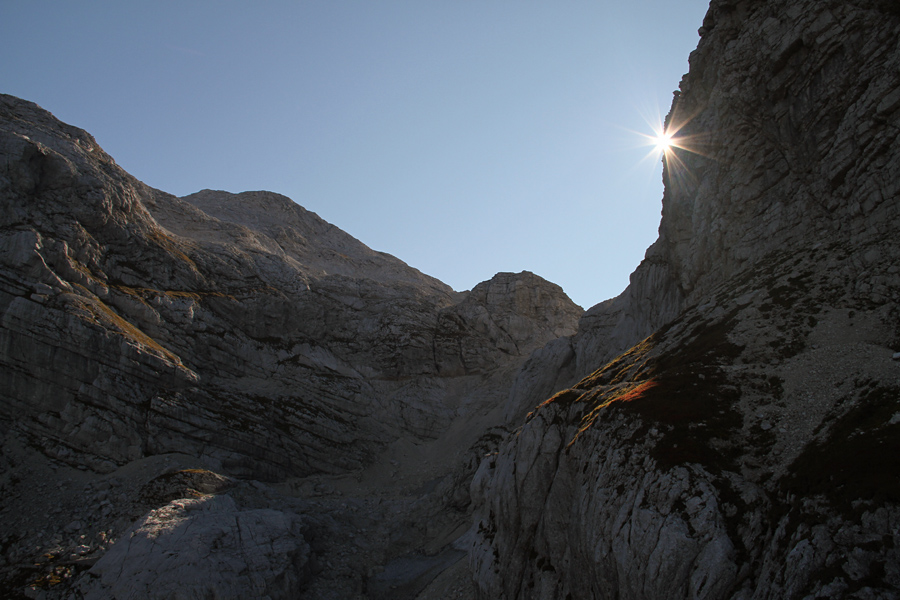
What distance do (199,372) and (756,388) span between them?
2632 inches

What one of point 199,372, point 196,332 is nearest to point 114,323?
point 196,332

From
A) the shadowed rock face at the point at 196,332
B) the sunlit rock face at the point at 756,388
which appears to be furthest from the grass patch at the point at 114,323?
the sunlit rock face at the point at 756,388

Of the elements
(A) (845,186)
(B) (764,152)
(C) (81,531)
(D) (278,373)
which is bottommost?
(C) (81,531)

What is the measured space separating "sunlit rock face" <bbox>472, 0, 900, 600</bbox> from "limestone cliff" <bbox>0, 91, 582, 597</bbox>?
24505 mm

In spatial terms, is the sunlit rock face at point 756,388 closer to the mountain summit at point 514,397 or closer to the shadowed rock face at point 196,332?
Result: the mountain summit at point 514,397

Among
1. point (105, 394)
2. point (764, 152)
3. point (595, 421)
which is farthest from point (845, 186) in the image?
point (105, 394)

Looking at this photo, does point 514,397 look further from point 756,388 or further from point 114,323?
point 114,323

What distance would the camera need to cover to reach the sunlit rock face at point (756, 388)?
1759 cm

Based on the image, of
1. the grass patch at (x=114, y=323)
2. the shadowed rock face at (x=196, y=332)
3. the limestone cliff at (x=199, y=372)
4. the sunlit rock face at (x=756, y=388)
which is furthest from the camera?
the grass patch at (x=114, y=323)

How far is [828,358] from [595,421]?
12307 mm

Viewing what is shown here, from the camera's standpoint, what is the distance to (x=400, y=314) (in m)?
97.9

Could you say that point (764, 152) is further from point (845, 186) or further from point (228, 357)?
point (228, 357)

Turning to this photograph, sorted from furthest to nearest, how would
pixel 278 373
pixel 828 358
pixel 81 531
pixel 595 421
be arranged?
pixel 278 373
pixel 81 531
pixel 595 421
pixel 828 358

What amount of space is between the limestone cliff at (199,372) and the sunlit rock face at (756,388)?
2450 centimetres
